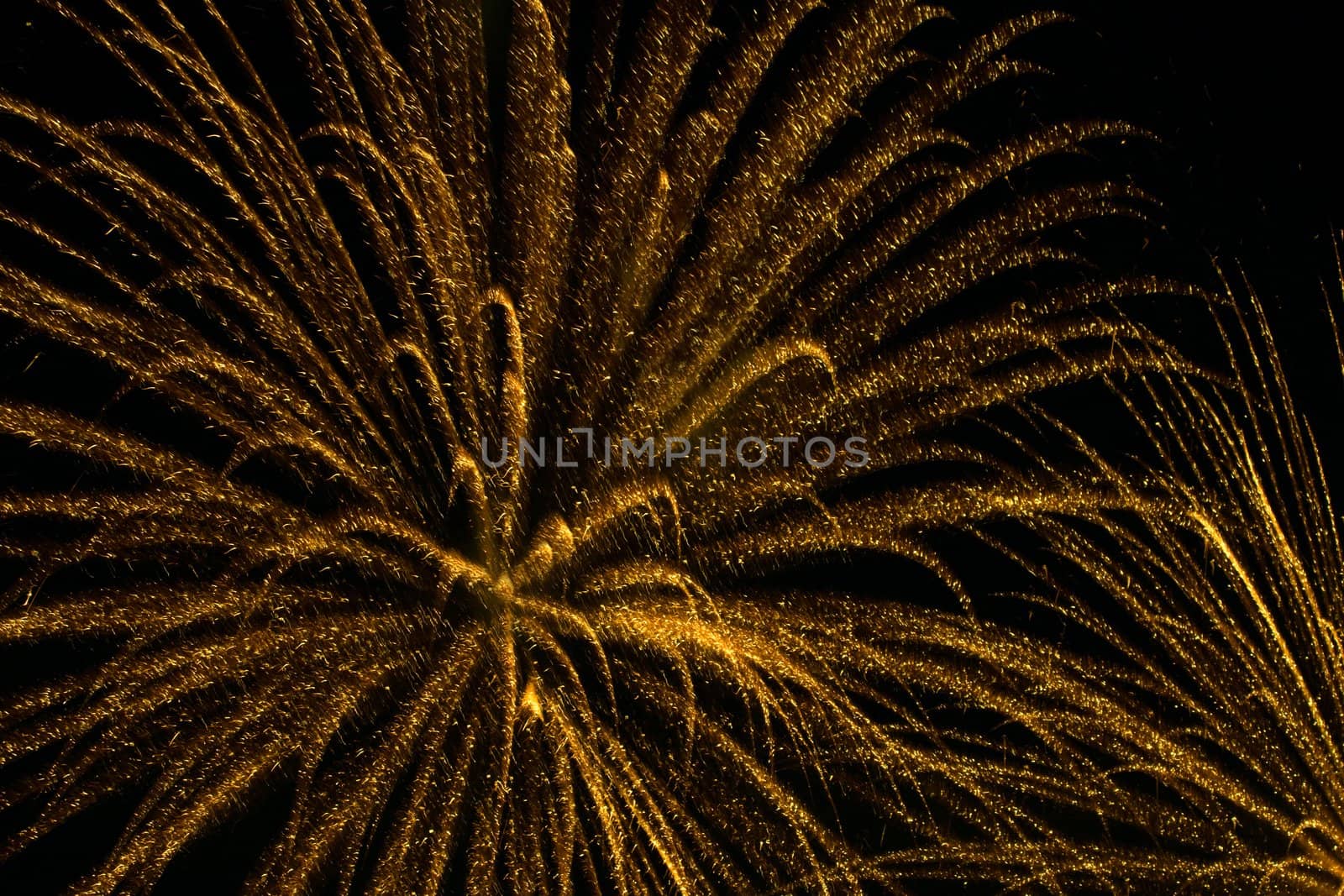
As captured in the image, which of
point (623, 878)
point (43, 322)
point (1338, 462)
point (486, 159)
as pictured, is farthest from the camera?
point (1338, 462)

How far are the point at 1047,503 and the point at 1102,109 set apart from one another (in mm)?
1738

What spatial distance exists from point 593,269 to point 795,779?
7.13 ft

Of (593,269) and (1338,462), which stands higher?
(593,269)

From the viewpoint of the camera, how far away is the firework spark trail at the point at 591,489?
163 inches

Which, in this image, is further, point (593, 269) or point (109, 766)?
point (593, 269)

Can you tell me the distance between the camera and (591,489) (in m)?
4.51

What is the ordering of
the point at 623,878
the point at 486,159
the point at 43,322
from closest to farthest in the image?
the point at 43,322
the point at 623,878
the point at 486,159

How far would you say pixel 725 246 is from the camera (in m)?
4.61

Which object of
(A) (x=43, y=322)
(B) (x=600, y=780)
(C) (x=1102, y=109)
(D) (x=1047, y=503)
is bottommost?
(B) (x=600, y=780)

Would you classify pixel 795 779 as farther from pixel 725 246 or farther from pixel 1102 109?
pixel 1102 109

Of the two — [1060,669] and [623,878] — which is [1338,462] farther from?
[623,878]

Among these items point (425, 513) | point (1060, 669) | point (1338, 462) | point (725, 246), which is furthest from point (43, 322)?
point (1338, 462)

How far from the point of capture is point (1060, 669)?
5254 mm

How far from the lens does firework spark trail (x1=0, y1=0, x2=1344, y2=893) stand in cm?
414
